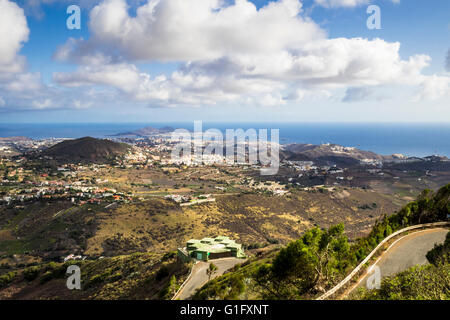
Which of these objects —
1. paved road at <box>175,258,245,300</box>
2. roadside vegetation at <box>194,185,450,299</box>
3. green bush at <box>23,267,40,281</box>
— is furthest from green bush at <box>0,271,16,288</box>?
roadside vegetation at <box>194,185,450,299</box>

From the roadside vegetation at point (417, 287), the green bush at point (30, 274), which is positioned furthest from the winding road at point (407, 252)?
the green bush at point (30, 274)

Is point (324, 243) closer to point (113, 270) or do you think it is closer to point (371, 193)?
point (113, 270)

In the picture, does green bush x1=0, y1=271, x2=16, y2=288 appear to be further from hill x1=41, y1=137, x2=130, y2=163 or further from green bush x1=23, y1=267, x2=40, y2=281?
hill x1=41, y1=137, x2=130, y2=163

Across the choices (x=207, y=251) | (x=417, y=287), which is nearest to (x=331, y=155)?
(x=207, y=251)

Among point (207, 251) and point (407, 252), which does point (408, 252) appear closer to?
point (407, 252)
